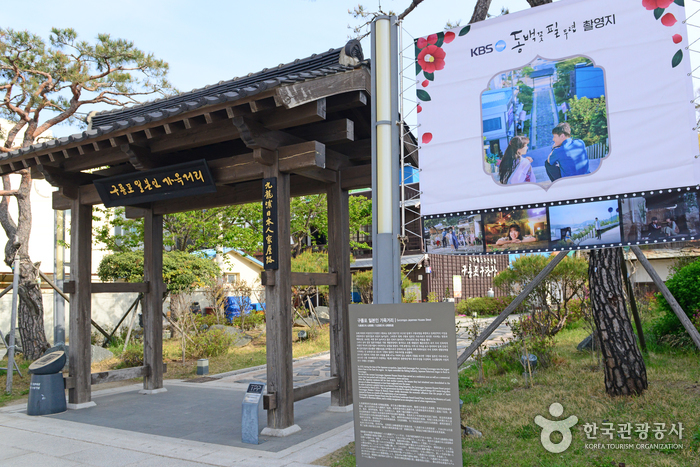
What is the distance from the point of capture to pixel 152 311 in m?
8.91

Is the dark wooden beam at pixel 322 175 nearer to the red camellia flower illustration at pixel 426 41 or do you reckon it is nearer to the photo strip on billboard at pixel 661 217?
the red camellia flower illustration at pixel 426 41

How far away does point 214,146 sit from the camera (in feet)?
26.3

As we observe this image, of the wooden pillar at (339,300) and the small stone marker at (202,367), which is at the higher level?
the wooden pillar at (339,300)

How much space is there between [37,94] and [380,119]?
1145cm

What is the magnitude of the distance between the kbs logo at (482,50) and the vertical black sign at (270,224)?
2.84 metres

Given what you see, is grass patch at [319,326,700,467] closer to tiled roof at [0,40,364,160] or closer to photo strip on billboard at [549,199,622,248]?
photo strip on billboard at [549,199,622,248]

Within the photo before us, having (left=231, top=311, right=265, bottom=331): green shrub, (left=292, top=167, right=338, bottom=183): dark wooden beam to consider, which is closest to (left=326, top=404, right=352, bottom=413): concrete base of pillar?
(left=292, top=167, right=338, bottom=183): dark wooden beam

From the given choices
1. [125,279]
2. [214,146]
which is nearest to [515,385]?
[214,146]

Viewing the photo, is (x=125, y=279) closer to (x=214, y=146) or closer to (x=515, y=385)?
(x=214, y=146)

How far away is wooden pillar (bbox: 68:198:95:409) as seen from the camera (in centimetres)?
788

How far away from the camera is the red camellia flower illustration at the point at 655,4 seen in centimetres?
406

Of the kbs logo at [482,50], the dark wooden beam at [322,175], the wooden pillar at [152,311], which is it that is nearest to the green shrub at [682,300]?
the dark wooden beam at [322,175]

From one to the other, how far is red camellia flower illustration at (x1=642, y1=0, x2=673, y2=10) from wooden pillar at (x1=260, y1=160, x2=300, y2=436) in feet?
13.4

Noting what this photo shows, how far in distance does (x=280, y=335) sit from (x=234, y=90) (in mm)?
3294
